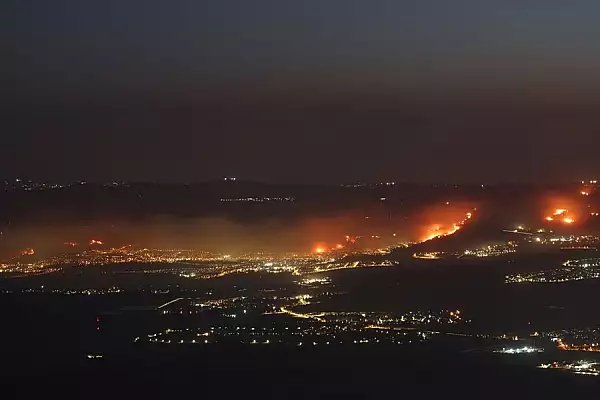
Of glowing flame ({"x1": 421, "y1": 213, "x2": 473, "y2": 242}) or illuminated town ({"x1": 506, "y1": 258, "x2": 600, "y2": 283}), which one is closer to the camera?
illuminated town ({"x1": 506, "y1": 258, "x2": 600, "y2": 283})

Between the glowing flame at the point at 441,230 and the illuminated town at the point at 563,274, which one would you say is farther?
the glowing flame at the point at 441,230

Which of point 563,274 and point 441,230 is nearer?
point 563,274

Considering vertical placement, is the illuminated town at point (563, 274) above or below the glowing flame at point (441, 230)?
below

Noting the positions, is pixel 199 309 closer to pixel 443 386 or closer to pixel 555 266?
pixel 443 386

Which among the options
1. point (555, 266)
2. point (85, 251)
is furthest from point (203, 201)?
point (555, 266)

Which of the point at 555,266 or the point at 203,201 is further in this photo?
the point at 203,201

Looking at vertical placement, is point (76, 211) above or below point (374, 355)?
above

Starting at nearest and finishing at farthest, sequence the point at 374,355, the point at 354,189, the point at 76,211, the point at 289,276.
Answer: the point at 374,355 < the point at 289,276 < the point at 76,211 < the point at 354,189

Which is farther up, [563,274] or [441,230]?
[441,230]

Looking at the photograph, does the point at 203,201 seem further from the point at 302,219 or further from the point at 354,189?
the point at 354,189

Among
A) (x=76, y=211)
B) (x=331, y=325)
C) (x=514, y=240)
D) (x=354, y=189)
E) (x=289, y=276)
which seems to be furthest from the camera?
(x=354, y=189)

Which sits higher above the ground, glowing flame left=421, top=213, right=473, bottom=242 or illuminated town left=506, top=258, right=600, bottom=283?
glowing flame left=421, top=213, right=473, bottom=242
